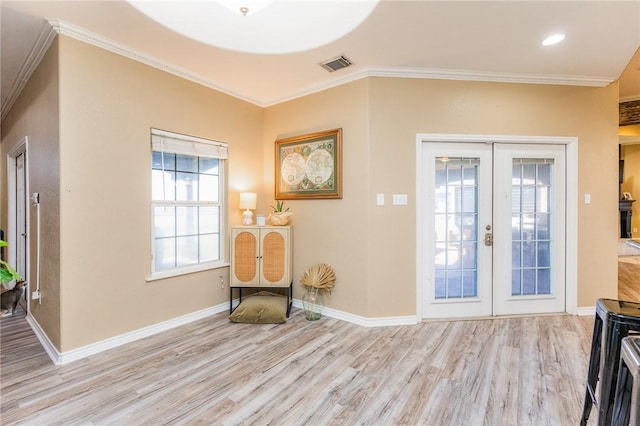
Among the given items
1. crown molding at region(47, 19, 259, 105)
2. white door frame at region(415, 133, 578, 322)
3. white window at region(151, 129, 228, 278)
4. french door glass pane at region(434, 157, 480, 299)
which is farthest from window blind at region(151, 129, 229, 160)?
french door glass pane at region(434, 157, 480, 299)

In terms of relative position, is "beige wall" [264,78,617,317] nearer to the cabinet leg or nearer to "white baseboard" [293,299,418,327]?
"white baseboard" [293,299,418,327]

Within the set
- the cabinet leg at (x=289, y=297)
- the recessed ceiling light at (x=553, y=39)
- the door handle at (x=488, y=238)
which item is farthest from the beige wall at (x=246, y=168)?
the door handle at (x=488, y=238)

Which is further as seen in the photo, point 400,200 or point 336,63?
point 400,200

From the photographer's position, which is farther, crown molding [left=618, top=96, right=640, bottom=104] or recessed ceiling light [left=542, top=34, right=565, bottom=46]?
crown molding [left=618, top=96, right=640, bottom=104]

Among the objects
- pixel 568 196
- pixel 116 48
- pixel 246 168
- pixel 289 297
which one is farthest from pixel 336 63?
pixel 568 196

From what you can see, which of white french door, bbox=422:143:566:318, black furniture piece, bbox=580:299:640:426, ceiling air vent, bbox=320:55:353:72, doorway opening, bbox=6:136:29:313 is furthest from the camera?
doorway opening, bbox=6:136:29:313

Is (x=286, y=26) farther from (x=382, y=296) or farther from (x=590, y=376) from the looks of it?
(x=590, y=376)

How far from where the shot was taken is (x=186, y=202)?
323 centimetres

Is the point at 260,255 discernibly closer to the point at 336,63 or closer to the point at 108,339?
the point at 108,339

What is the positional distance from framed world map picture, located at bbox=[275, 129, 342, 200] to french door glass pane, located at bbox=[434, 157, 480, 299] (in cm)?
113

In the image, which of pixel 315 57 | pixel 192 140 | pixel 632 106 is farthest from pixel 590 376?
pixel 632 106

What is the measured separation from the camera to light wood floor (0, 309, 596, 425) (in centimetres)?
178

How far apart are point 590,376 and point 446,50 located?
8.58ft

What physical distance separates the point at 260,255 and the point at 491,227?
2.60 meters
